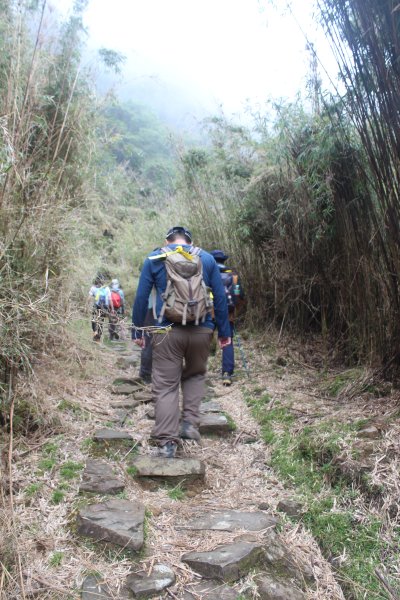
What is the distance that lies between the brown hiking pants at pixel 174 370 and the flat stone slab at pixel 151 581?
1158 millimetres

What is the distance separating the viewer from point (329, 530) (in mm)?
2281

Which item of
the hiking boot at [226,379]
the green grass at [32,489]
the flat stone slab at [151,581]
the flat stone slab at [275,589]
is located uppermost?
the green grass at [32,489]

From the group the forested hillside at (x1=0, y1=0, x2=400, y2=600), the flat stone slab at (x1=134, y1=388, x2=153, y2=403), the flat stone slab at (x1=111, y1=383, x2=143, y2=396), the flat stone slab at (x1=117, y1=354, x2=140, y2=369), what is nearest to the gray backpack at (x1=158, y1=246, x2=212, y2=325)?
the forested hillside at (x1=0, y1=0, x2=400, y2=600)

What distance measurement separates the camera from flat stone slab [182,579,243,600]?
6.06 ft

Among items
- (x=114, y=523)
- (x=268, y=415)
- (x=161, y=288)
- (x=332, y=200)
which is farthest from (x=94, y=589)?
(x=332, y=200)

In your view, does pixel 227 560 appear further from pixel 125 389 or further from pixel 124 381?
pixel 124 381

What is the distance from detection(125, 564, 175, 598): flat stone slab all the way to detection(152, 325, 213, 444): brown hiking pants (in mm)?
1158

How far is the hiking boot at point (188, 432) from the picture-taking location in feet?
11.0

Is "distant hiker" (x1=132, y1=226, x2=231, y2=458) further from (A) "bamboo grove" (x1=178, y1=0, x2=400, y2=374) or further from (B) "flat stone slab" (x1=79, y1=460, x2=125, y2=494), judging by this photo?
(A) "bamboo grove" (x1=178, y1=0, x2=400, y2=374)

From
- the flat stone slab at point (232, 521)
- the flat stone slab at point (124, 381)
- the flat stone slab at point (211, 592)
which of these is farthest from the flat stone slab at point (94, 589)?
the flat stone slab at point (124, 381)

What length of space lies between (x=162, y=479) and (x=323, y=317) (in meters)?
2.94

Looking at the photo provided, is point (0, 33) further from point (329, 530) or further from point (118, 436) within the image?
point (329, 530)

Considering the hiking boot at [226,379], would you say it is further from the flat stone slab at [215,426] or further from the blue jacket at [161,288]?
the blue jacket at [161,288]

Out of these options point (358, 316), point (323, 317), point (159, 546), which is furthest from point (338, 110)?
point (159, 546)
